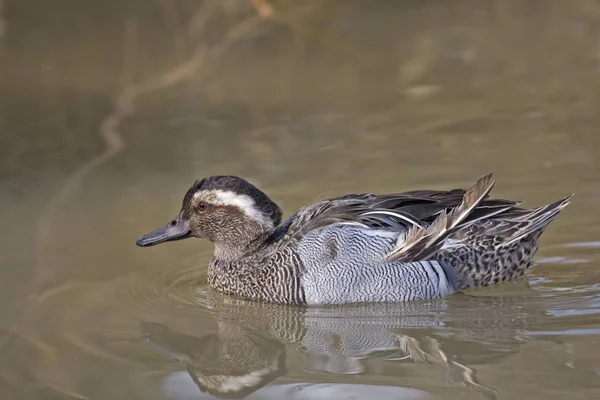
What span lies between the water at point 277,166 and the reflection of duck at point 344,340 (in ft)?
0.06

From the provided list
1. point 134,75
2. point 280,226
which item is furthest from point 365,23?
point 280,226

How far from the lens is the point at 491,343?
20.3 ft

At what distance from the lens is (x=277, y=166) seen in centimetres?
958

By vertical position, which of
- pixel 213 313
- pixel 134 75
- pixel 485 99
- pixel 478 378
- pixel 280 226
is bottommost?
pixel 478 378

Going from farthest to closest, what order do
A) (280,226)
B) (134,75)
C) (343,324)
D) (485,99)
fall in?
(134,75) → (485,99) → (280,226) → (343,324)

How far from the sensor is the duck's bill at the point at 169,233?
7.46 meters

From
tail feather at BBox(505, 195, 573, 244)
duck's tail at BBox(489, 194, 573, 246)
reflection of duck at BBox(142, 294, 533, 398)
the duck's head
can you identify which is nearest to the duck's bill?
the duck's head

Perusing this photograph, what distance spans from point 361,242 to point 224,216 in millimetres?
988

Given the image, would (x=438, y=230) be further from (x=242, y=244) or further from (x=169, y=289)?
(x=169, y=289)

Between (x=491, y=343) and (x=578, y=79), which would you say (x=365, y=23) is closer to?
(x=578, y=79)

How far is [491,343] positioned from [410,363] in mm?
521

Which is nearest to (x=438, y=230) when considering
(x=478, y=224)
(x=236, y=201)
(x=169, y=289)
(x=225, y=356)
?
(x=478, y=224)

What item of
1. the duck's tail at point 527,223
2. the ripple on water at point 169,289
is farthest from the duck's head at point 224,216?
the duck's tail at point 527,223

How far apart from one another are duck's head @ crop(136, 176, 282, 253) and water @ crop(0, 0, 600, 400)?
0.33 m
